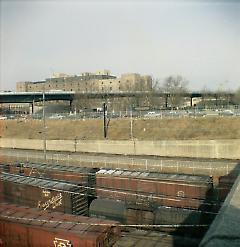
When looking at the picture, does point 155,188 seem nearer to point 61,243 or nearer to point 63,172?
point 63,172

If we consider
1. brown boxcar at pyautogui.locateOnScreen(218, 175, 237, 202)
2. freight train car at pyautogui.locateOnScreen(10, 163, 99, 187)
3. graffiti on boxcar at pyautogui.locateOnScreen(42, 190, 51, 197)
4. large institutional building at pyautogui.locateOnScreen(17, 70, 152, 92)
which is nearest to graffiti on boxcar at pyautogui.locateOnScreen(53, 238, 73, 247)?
graffiti on boxcar at pyautogui.locateOnScreen(42, 190, 51, 197)

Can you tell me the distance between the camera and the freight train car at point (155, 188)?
16.5m

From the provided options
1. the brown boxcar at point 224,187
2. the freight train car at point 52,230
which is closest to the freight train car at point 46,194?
the freight train car at point 52,230

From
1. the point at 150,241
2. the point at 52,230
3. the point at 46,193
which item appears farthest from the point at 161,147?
the point at 52,230

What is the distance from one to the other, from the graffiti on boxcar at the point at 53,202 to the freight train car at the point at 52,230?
2.71 meters

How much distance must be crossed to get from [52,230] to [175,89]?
72023 mm

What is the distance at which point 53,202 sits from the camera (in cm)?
1675

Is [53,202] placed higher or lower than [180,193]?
lower

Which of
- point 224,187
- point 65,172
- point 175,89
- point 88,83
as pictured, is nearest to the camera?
point 224,187

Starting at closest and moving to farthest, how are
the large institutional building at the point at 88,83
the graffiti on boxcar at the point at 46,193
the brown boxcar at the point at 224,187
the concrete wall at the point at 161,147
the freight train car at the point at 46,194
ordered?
the freight train car at the point at 46,194, the graffiti on boxcar at the point at 46,193, the brown boxcar at the point at 224,187, the concrete wall at the point at 161,147, the large institutional building at the point at 88,83

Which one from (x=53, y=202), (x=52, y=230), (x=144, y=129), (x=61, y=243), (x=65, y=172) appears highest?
(x=144, y=129)

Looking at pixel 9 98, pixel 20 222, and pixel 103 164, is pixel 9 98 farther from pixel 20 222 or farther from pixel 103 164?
pixel 20 222

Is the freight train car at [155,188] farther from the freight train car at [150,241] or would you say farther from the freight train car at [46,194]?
the freight train car at [150,241]

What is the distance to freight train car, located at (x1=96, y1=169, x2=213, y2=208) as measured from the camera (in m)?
16.5
